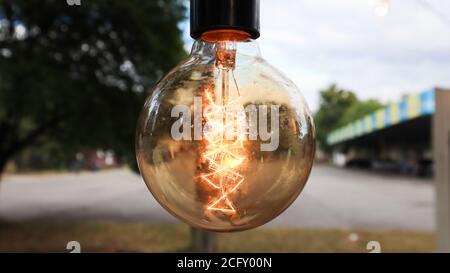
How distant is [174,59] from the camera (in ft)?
18.5

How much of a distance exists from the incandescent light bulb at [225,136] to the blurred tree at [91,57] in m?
4.48

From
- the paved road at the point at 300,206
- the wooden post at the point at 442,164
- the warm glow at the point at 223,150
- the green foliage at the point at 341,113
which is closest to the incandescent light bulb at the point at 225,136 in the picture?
the warm glow at the point at 223,150

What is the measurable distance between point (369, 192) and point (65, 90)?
9227 millimetres

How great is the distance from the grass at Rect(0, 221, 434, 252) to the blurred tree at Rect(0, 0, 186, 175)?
3.83 ft

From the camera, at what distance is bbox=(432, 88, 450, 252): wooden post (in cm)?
277

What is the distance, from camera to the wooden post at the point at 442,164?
277 centimetres

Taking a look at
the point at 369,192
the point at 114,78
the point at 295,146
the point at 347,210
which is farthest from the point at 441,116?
the point at 369,192

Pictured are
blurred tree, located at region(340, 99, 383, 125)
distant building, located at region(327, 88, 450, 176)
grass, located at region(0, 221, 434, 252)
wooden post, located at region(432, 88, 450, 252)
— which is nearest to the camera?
wooden post, located at region(432, 88, 450, 252)

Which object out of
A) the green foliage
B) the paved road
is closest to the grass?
the paved road

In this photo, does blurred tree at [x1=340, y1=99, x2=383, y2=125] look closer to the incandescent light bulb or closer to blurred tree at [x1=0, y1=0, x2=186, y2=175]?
blurred tree at [x1=0, y1=0, x2=186, y2=175]

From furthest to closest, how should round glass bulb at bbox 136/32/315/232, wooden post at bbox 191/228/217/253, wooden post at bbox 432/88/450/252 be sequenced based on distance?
wooden post at bbox 191/228/217/253 < wooden post at bbox 432/88/450/252 < round glass bulb at bbox 136/32/315/232

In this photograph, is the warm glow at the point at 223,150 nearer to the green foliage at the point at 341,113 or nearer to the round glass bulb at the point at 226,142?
the round glass bulb at the point at 226,142

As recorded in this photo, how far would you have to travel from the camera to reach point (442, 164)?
2.82 metres

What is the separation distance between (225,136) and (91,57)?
201 inches
